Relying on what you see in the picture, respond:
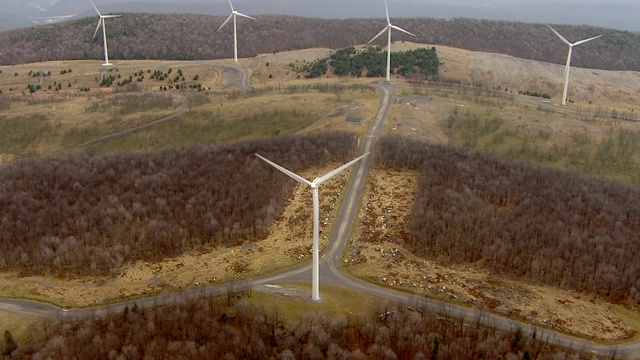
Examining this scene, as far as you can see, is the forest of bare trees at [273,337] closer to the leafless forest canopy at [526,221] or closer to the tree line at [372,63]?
the leafless forest canopy at [526,221]

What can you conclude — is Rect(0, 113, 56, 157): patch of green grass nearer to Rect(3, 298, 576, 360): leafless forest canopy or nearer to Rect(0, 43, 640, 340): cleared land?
Rect(0, 43, 640, 340): cleared land

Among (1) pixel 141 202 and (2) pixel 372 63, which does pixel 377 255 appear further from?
(2) pixel 372 63

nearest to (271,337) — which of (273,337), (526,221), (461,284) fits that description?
(273,337)

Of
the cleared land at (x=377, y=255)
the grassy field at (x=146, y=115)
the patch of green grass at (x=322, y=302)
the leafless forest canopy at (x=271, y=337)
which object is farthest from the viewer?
the grassy field at (x=146, y=115)

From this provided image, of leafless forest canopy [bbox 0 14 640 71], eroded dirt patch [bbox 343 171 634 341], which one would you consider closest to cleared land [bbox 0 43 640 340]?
eroded dirt patch [bbox 343 171 634 341]

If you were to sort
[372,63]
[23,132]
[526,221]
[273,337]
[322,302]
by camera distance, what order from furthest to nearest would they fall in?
[372,63]
[23,132]
[526,221]
[322,302]
[273,337]

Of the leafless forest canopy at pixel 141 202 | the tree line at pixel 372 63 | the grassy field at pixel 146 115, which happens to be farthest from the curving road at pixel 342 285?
the tree line at pixel 372 63
